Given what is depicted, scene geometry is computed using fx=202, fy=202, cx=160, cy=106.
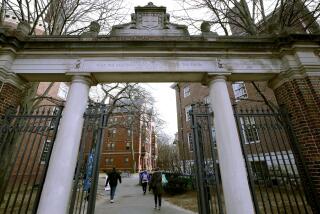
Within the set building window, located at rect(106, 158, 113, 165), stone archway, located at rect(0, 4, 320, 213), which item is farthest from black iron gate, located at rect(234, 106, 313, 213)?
building window, located at rect(106, 158, 113, 165)

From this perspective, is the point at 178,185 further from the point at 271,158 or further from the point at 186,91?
the point at 186,91

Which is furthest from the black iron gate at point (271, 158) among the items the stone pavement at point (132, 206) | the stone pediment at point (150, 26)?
the stone pavement at point (132, 206)

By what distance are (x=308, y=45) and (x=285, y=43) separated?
0.67 meters

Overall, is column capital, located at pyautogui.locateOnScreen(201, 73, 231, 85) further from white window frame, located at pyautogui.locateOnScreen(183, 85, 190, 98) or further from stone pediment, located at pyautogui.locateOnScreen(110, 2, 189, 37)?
white window frame, located at pyautogui.locateOnScreen(183, 85, 190, 98)

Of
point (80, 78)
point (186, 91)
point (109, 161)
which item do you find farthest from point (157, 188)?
point (109, 161)

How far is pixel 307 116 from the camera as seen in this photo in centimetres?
525

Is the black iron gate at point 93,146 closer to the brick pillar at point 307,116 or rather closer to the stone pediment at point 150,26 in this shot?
the stone pediment at point 150,26

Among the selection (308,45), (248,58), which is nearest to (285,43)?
→ (308,45)

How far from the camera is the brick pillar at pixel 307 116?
4875mm

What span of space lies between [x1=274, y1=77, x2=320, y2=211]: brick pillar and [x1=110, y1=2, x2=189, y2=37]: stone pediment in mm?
3559

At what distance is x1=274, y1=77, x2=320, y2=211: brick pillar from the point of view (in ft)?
16.0

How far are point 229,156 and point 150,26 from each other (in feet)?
15.4

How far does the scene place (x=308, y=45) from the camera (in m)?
Result: 5.84

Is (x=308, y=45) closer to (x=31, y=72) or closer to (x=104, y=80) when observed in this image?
(x=104, y=80)
